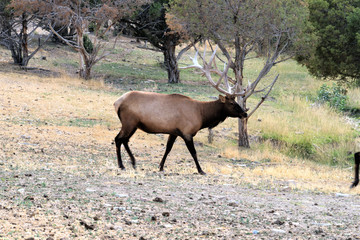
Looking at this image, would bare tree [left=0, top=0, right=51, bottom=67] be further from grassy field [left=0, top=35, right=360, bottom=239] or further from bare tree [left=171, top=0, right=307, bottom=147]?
bare tree [left=171, top=0, right=307, bottom=147]

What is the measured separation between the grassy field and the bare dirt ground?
0.03 meters

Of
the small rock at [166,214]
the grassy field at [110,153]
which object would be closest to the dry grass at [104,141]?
the grassy field at [110,153]

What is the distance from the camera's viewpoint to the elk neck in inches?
426

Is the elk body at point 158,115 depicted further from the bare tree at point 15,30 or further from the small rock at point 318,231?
the bare tree at point 15,30

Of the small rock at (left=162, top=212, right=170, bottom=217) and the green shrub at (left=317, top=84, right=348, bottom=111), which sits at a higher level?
the small rock at (left=162, top=212, right=170, bottom=217)

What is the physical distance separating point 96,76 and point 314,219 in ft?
71.1

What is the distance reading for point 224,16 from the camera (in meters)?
15.1

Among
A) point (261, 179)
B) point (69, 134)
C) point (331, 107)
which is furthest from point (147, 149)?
point (331, 107)

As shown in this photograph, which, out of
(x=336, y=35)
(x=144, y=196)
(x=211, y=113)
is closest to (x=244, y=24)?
(x=211, y=113)

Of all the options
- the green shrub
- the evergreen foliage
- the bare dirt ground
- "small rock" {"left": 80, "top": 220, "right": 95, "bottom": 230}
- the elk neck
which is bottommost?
the green shrub

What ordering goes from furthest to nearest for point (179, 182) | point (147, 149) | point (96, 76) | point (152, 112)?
point (96, 76), point (147, 149), point (152, 112), point (179, 182)

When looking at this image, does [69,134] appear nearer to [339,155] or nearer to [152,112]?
[152,112]

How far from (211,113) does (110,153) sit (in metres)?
2.55

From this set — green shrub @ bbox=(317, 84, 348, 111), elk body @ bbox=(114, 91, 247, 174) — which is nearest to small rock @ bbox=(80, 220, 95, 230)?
elk body @ bbox=(114, 91, 247, 174)
